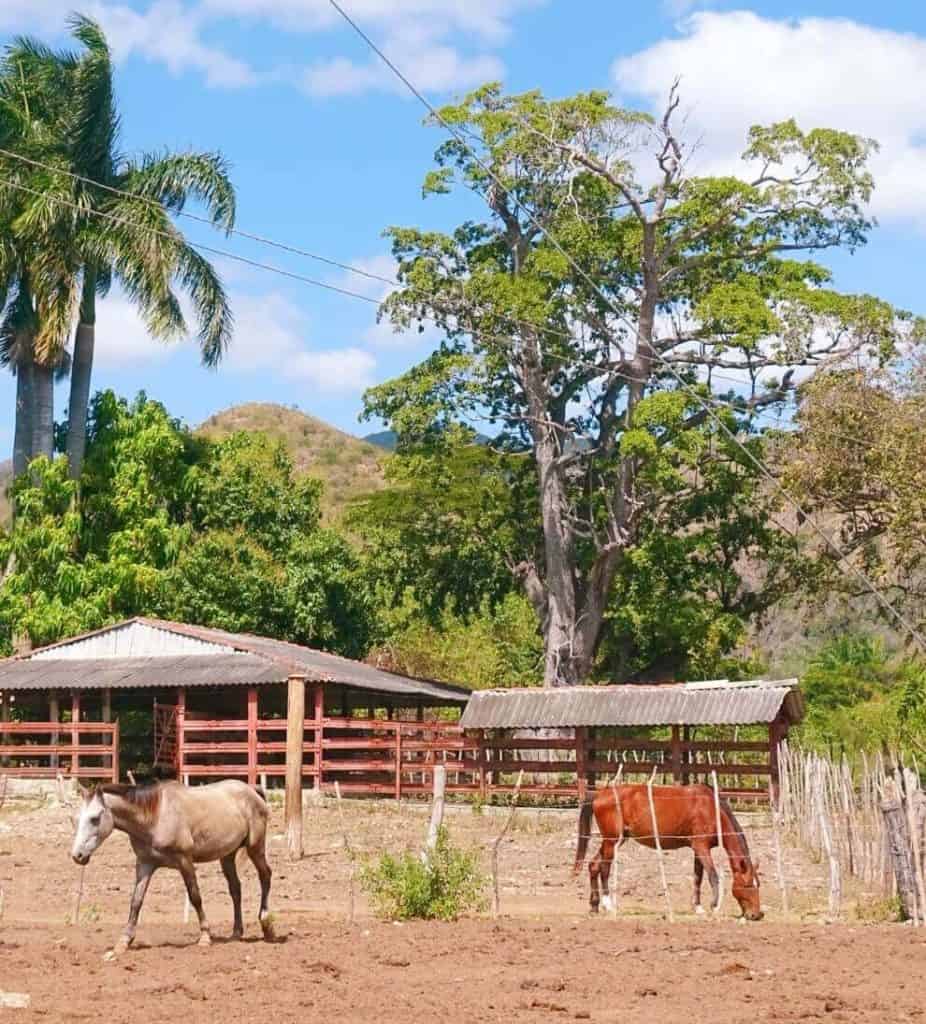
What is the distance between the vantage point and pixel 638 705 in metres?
28.8

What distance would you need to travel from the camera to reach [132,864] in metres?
21.4

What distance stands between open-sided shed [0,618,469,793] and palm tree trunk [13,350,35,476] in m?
5.79

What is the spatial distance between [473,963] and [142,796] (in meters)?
2.91

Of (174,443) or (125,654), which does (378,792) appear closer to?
(125,654)

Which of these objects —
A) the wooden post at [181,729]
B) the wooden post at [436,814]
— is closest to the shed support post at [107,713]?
the wooden post at [181,729]

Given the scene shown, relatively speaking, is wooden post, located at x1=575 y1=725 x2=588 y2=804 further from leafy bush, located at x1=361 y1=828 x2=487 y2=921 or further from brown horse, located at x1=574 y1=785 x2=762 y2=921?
leafy bush, located at x1=361 y1=828 x2=487 y2=921

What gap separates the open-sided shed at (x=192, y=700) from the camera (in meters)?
29.6

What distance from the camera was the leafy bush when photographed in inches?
589

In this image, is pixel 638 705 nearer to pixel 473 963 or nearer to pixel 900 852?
pixel 900 852

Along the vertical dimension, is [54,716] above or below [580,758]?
above

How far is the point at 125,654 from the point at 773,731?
1265 centimetres

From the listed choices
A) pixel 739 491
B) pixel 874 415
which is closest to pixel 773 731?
pixel 874 415

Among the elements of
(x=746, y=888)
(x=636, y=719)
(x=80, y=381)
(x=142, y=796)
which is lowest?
(x=746, y=888)

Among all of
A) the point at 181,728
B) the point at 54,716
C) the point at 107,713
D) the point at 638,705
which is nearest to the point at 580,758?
the point at 638,705
